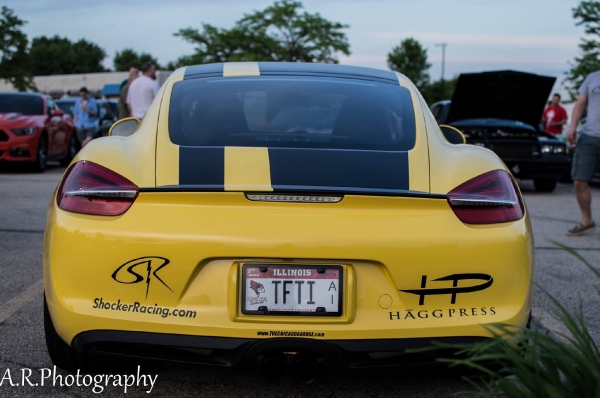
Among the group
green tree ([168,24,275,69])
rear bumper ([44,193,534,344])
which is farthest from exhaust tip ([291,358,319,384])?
green tree ([168,24,275,69])

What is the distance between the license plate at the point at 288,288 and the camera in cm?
275

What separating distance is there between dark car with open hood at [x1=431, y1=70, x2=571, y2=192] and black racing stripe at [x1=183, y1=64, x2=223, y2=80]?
776 centimetres

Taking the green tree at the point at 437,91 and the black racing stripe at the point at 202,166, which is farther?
the green tree at the point at 437,91

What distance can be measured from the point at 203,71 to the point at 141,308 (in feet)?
5.07

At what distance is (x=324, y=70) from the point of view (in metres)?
4.07

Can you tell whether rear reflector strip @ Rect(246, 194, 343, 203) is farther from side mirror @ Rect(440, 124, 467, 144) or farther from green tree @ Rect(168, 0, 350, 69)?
green tree @ Rect(168, 0, 350, 69)

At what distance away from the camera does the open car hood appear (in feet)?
37.3

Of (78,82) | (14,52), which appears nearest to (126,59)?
(78,82)

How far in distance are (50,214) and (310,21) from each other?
207ft

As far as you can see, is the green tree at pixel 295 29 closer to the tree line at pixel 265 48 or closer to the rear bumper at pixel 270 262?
the tree line at pixel 265 48

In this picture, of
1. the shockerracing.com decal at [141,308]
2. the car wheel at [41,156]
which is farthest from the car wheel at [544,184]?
the shockerracing.com decal at [141,308]

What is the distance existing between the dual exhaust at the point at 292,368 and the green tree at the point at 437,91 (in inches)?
3429

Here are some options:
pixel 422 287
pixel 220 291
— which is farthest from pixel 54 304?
pixel 422 287

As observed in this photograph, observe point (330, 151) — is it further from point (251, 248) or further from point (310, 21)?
point (310, 21)
